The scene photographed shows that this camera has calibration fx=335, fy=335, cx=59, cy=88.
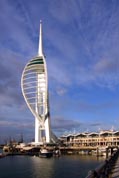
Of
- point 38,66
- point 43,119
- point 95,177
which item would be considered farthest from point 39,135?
point 95,177

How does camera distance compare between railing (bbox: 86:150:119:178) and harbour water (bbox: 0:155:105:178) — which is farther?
harbour water (bbox: 0:155:105:178)

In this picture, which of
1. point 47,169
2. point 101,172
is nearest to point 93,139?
point 47,169

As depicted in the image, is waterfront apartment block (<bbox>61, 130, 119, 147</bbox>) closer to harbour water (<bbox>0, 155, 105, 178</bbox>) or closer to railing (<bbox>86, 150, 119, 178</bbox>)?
harbour water (<bbox>0, 155, 105, 178</bbox>)

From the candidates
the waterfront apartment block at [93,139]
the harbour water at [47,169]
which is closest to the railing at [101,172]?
the harbour water at [47,169]

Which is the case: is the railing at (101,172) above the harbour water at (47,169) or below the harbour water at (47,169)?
above

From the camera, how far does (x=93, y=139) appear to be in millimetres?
167375

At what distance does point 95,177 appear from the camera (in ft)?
29.1

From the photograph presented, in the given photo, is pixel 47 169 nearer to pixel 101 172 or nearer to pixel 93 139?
pixel 101 172

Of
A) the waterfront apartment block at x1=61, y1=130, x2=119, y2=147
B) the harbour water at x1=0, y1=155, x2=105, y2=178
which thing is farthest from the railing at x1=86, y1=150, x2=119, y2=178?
the waterfront apartment block at x1=61, y1=130, x2=119, y2=147

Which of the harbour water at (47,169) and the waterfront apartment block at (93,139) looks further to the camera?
the waterfront apartment block at (93,139)

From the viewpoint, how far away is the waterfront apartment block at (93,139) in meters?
159

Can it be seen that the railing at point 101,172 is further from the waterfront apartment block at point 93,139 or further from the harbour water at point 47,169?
the waterfront apartment block at point 93,139

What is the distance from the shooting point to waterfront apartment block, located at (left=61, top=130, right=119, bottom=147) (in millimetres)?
158875

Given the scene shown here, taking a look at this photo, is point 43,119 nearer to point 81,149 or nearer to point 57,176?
point 81,149
